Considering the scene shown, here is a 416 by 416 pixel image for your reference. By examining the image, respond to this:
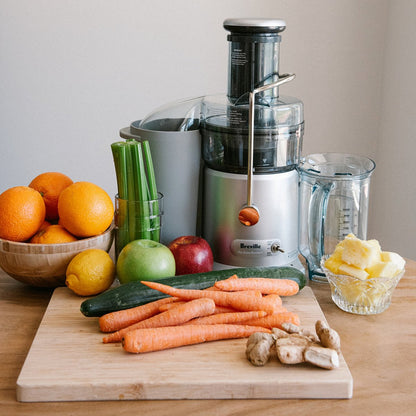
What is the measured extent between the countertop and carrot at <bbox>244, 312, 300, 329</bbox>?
0.09 metres

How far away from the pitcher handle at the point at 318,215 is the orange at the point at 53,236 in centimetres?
50

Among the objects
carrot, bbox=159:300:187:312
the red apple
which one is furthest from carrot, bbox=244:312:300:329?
the red apple

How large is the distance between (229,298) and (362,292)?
25cm

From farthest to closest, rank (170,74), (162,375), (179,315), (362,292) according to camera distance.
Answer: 1. (170,74)
2. (362,292)
3. (179,315)
4. (162,375)

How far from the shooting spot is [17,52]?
8.25 feet

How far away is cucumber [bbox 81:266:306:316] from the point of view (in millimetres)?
1147

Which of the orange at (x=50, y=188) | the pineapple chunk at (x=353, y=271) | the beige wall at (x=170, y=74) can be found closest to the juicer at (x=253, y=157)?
the pineapple chunk at (x=353, y=271)

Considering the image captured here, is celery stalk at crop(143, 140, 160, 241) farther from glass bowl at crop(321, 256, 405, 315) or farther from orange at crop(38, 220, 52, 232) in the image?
glass bowl at crop(321, 256, 405, 315)

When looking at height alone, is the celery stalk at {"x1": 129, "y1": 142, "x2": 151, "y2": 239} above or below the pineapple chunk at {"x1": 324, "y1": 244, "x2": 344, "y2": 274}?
above

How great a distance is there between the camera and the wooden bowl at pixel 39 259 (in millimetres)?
1239

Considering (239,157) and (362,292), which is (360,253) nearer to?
(362,292)

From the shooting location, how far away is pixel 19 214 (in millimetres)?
1230

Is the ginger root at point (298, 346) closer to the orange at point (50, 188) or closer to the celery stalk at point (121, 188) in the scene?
the celery stalk at point (121, 188)

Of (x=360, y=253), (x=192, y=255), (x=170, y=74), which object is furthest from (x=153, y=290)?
(x=170, y=74)
